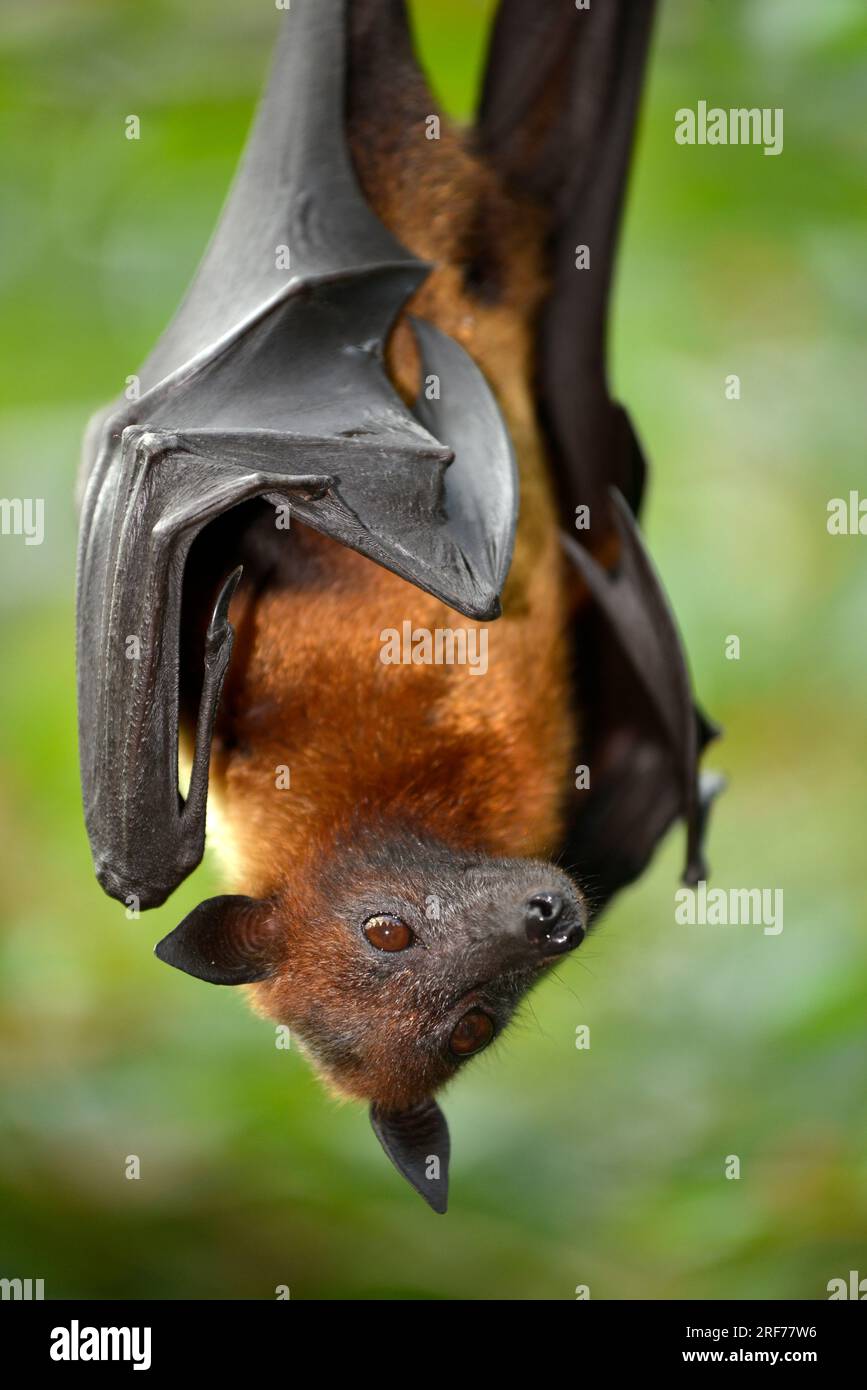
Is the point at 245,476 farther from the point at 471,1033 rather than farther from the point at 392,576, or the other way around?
Answer: the point at 471,1033

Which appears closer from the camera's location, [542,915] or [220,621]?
[220,621]

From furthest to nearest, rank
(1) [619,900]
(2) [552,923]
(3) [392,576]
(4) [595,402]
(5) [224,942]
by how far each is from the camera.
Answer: (1) [619,900] < (4) [595,402] < (3) [392,576] < (5) [224,942] < (2) [552,923]

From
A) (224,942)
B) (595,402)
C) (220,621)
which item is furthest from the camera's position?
(595,402)

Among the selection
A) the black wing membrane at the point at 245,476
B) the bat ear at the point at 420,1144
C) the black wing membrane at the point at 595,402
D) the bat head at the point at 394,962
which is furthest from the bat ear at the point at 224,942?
the black wing membrane at the point at 595,402

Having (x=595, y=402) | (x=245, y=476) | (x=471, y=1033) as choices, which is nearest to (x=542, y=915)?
(x=471, y=1033)

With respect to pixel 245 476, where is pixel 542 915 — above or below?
below

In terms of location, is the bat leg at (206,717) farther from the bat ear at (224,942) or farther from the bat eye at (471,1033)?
the bat eye at (471,1033)

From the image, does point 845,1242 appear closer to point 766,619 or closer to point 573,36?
point 766,619

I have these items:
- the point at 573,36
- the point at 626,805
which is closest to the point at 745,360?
the point at 573,36
